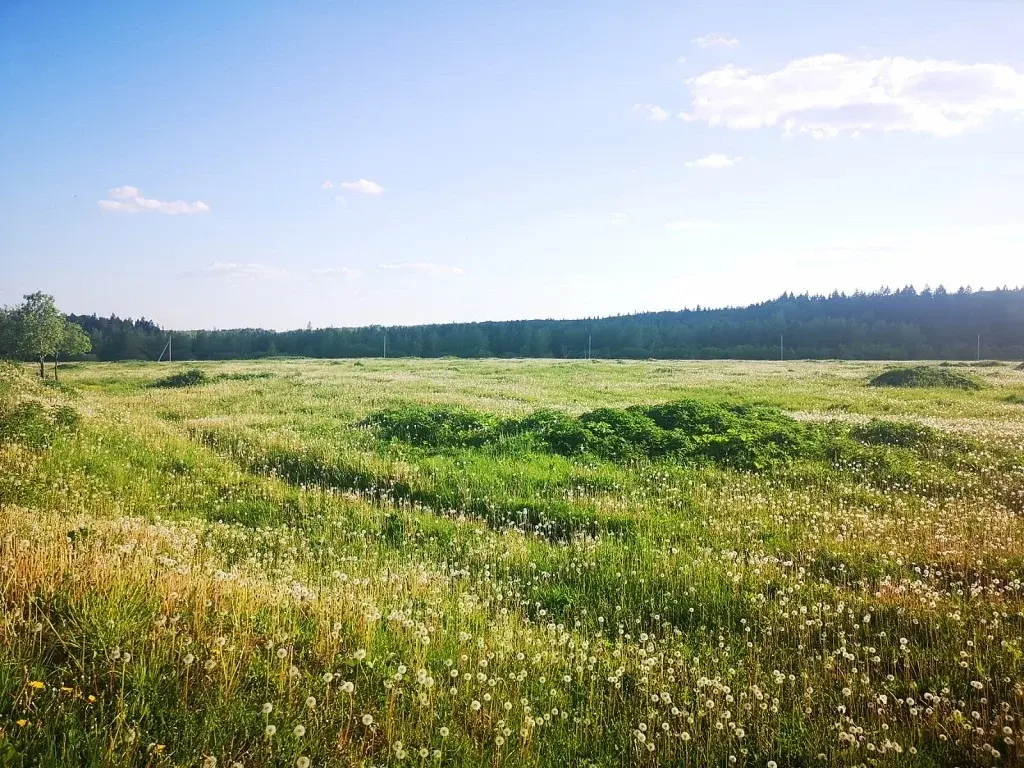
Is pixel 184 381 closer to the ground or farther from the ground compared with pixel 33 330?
closer to the ground

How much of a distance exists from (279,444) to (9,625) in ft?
38.6

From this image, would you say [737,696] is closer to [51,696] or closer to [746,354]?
[51,696]

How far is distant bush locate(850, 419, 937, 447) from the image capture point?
16242mm

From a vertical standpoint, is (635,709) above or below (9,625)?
below

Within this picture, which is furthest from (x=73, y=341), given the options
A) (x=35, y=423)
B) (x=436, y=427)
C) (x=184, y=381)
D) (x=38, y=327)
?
(x=436, y=427)

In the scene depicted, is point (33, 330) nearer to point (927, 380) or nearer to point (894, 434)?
point (894, 434)

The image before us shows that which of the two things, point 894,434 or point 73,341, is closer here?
point 894,434

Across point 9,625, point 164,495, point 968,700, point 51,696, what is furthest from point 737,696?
point 164,495

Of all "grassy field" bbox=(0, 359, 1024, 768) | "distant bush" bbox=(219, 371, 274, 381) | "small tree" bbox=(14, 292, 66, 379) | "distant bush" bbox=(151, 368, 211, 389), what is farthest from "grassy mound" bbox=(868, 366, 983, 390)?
"small tree" bbox=(14, 292, 66, 379)

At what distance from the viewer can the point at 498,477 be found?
13.3 metres

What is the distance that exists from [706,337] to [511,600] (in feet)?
467

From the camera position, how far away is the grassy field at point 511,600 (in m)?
4.46

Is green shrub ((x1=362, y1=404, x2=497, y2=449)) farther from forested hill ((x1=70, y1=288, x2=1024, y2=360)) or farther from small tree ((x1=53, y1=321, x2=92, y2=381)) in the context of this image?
forested hill ((x1=70, y1=288, x2=1024, y2=360))

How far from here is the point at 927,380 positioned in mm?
35688
